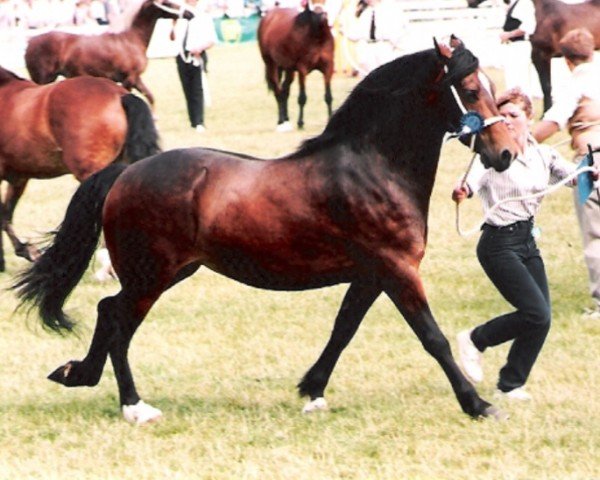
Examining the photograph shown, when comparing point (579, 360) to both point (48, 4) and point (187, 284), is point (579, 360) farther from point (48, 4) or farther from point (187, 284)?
point (48, 4)

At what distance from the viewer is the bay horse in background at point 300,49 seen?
21984mm

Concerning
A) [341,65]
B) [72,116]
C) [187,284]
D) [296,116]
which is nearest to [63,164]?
[72,116]

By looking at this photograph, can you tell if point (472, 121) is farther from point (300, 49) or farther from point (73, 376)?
point (300, 49)

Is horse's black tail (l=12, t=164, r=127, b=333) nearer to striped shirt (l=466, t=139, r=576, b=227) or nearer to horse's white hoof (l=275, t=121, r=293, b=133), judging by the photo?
striped shirt (l=466, t=139, r=576, b=227)

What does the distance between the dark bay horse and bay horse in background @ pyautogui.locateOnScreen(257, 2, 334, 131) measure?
14.6m

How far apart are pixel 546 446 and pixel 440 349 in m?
0.71

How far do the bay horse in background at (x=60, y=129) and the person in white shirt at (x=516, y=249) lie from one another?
13.9 ft

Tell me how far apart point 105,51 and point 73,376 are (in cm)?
1237

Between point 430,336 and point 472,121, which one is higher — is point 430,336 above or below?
below

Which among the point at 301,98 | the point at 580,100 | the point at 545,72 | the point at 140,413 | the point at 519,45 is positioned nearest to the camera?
the point at 140,413

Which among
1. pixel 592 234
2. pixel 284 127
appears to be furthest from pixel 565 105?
pixel 284 127

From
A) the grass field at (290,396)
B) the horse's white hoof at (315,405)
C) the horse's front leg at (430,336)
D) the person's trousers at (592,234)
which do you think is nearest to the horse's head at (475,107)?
the horse's front leg at (430,336)

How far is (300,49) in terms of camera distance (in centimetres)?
2208

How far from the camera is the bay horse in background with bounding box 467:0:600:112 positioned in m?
20.0
